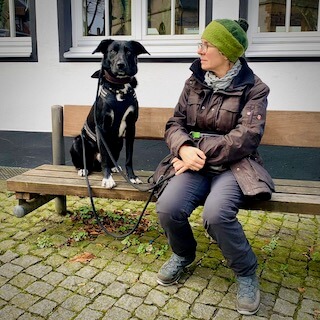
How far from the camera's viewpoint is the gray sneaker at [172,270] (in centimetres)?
298

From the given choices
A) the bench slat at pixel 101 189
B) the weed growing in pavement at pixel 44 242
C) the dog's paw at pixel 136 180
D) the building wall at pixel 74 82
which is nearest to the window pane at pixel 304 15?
the building wall at pixel 74 82

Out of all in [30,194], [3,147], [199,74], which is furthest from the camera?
[3,147]

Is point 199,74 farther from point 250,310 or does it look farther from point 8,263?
point 8,263

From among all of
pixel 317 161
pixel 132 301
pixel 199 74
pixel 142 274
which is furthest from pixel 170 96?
pixel 132 301

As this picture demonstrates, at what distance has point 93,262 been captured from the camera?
131 inches

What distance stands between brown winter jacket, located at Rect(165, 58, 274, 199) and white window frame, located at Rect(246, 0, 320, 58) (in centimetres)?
224

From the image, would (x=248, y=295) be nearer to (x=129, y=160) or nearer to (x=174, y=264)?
(x=174, y=264)

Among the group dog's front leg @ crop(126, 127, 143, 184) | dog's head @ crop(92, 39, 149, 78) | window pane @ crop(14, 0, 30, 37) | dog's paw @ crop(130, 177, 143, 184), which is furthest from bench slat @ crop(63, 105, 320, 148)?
window pane @ crop(14, 0, 30, 37)

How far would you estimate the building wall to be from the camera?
5055mm

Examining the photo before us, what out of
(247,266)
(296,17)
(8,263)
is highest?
(296,17)

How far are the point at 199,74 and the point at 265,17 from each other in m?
2.73

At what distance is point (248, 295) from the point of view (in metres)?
2.72

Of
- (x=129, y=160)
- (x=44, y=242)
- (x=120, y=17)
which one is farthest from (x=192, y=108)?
(x=120, y=17)

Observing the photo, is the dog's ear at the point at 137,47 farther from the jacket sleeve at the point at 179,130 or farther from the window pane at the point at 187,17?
the window pane at the point at 187,17
